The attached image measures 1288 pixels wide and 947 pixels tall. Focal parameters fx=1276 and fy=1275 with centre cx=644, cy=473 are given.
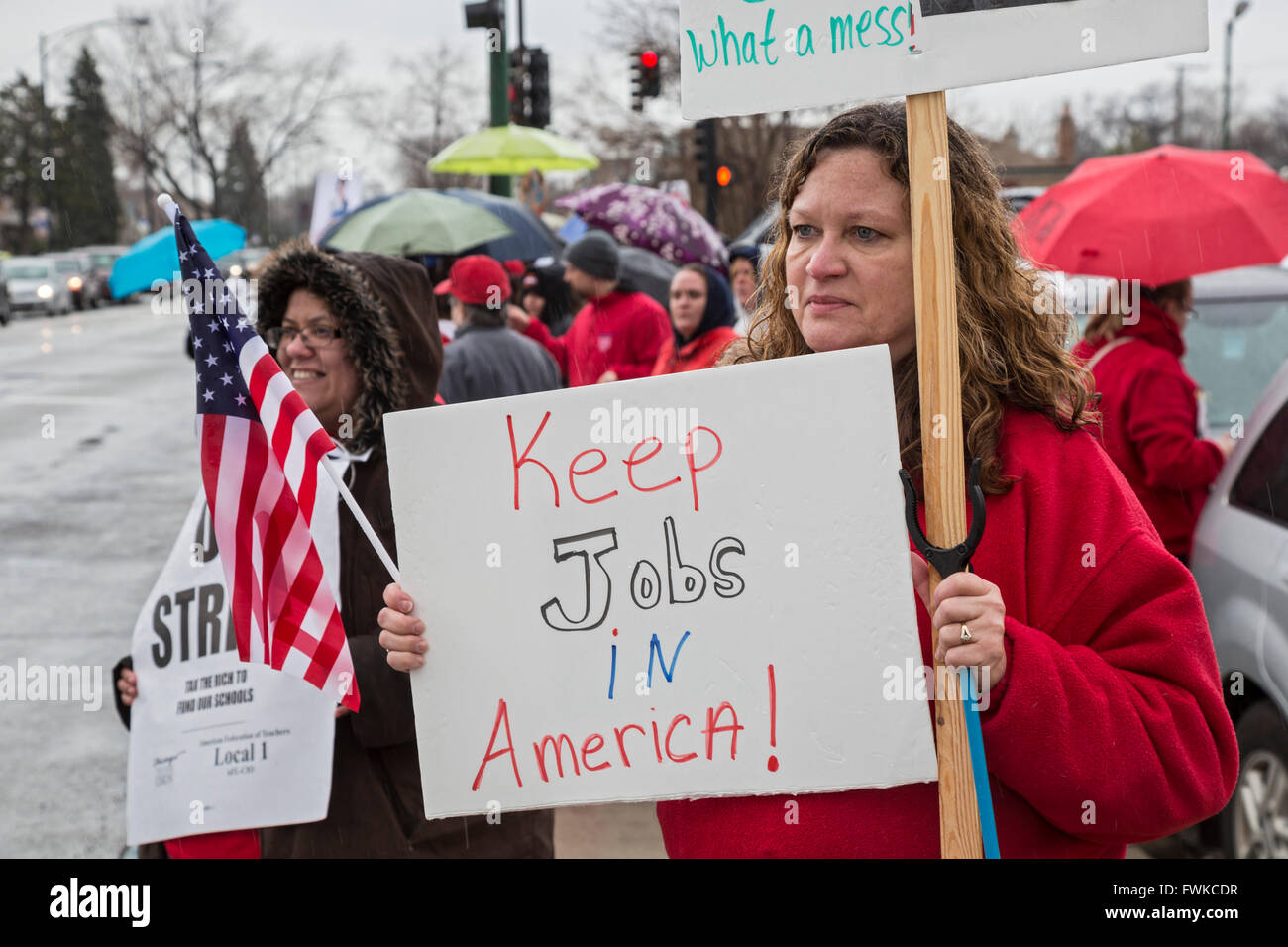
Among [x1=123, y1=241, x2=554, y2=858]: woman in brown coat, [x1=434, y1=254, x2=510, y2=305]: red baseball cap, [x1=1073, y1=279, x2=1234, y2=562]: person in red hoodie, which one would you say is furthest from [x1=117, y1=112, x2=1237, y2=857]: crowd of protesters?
[x1=434, y1=254, x2=510, y2=305]: red baseball cap

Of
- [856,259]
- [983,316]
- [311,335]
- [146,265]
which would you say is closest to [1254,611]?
[983,316]

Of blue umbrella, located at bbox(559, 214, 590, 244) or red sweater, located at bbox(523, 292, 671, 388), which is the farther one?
blue umbrella, located at bbox(559, 214, 590, 244)

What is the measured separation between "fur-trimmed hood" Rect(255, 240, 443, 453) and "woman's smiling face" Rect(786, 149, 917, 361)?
135cm

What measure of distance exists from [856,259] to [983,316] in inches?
8.5

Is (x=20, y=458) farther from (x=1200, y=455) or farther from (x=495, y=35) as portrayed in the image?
(x=1200, y=455)

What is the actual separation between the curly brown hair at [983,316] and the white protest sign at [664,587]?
162mm

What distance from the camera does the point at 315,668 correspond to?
89.6 inches

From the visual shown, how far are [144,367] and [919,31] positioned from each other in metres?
23.0

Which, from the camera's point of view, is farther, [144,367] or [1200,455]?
[144,367]

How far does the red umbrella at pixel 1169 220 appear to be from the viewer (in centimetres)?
467

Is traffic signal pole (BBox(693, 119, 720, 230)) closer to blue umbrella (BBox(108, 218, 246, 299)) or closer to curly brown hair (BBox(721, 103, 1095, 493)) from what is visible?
blue umbrella (BBox(108, 218, 246, 299))

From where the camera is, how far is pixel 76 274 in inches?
1527

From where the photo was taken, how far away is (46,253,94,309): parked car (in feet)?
124
